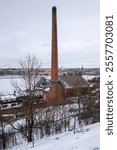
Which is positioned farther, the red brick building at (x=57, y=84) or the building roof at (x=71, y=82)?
the building roof at (x=71, y=82)

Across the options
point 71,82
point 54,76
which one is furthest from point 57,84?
point 71,82

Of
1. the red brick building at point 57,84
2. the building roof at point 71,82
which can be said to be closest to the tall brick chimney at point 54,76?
the red brick building at point 57,84

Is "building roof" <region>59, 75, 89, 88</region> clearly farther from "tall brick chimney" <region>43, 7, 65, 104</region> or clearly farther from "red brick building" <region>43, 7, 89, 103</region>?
"tall brick chimney" <region>43, 7, 65, 104</region>

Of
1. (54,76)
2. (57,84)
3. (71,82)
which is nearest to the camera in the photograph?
(54,76)

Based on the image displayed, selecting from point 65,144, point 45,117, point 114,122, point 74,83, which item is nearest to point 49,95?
point 74,83

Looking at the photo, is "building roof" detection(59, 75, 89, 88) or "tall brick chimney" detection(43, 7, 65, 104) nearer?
"tall brick chimney" detection(43, 7, 65, 104)

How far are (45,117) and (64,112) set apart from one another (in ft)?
11.5

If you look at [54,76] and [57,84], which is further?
[57,84]

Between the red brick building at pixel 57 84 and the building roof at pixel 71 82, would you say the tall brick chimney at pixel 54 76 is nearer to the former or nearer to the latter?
the red brick building at pixel 57 84

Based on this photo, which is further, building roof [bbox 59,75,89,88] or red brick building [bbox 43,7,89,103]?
building roof [bbox 59,75,89,88]

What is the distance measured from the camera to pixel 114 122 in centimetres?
188

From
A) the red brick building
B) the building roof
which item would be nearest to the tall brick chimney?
the red brick building

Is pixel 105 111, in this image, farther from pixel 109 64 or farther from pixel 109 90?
pixel 109 64

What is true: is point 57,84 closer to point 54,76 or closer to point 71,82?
point 54,76
